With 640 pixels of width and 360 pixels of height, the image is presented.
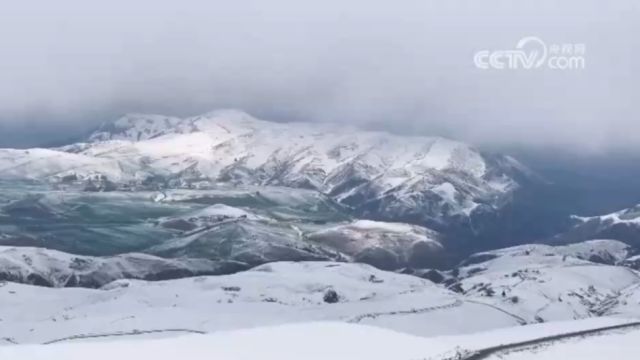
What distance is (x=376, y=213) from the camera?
615ft

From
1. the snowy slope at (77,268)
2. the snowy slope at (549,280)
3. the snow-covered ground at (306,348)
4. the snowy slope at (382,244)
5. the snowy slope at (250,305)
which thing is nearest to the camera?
the snow-covered ground at (306,348)

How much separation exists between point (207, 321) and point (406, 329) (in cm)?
2184

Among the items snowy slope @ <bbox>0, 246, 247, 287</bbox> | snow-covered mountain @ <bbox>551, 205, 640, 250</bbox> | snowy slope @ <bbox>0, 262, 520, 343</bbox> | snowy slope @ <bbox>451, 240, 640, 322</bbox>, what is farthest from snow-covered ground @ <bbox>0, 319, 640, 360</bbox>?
snow-covered mountain @ <bbox>551, 205, 640, 250</bbox>

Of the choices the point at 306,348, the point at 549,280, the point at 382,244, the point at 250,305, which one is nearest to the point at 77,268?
the point at 250,305

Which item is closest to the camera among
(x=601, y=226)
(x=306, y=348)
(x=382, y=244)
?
(x=306, y=348)

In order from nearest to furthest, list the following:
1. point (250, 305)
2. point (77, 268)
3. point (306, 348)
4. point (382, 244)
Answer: point (306, 348) → point (250, 305) → point (77, 268) → point (382, 244)

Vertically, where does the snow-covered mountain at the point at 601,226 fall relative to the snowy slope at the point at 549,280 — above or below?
above

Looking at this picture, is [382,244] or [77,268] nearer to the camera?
[77,268]

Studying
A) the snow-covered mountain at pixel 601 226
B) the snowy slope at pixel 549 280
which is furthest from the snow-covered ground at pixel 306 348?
the snow-covered mountain at pixel 601 226

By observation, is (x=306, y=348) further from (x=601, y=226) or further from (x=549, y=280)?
(x=601, y=226)

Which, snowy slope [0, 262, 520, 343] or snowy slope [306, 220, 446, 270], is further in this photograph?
snowy slope [306, 220, 446, 270]

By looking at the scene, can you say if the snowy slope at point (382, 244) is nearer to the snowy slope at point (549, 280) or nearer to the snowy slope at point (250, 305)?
the snowy slope at point (250, 305)

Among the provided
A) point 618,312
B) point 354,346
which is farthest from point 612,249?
point 354,346

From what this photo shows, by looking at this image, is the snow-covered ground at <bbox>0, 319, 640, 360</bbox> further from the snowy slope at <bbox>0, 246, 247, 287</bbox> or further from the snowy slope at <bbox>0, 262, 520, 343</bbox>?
the snowy slope at <bbox>0, 246, 247, 287</bbox>
